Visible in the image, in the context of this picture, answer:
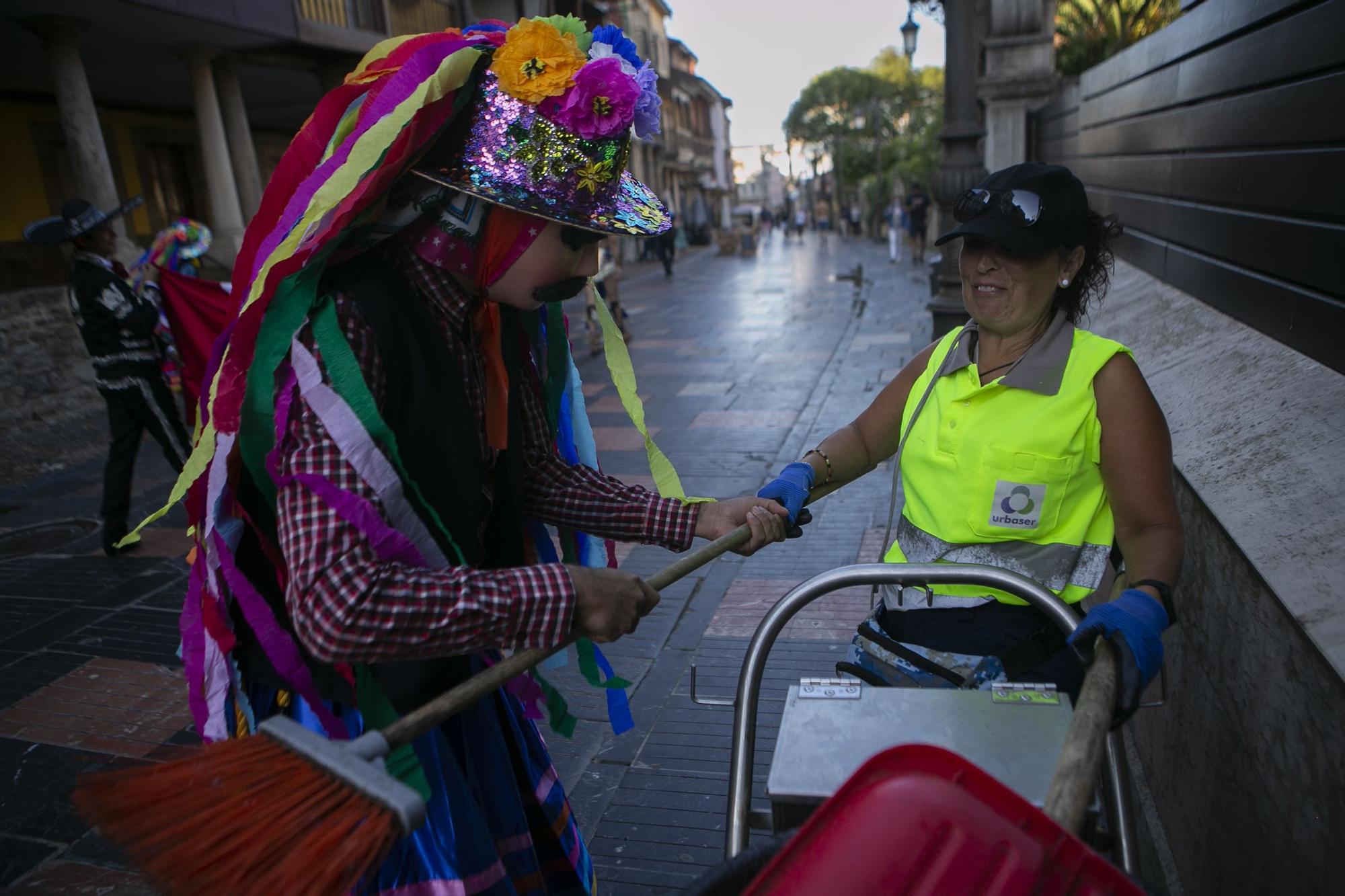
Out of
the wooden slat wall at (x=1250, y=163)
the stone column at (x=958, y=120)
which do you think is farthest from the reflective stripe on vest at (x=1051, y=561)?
the stone column at (x=958, y=120)

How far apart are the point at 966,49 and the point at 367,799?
6.83m

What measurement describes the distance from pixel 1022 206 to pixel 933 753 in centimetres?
122

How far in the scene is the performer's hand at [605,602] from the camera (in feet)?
4.74

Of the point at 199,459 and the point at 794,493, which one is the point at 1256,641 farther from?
the point at 199,459

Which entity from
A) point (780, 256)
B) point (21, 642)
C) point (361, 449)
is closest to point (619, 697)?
Answer: point (361, 449)

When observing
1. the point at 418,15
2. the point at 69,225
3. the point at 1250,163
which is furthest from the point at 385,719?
the point at 418,15

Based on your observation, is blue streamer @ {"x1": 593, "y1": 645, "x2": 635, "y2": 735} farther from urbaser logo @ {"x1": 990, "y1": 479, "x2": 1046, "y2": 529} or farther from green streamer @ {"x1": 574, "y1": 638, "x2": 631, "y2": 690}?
urbaser logo @ {"x1": 990, "y1": 479, "x2": 1046, "y2": 529}

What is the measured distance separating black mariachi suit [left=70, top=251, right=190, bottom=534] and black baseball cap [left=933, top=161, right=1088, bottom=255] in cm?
476

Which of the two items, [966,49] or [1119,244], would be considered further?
[966,49]

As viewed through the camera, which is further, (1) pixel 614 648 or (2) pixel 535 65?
(1) pixel 614 648

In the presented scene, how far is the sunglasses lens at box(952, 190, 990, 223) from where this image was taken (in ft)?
6.28

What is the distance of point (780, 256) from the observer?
30.1 m

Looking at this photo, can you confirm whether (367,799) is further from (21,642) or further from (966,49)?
(966,49)

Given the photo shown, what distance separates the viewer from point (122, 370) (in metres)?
5.33
